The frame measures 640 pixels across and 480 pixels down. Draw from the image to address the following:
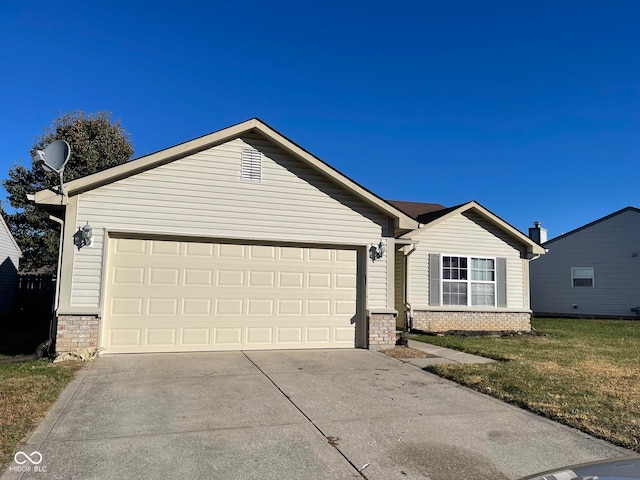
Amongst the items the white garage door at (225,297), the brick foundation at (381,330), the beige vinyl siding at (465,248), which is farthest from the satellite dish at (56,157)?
the beige vinyl siding at (465,248)

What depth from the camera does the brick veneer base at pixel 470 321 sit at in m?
14.8

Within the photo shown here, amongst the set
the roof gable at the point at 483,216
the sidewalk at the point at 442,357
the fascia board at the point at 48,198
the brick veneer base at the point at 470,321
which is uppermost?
the roof gable at the point at 483,216

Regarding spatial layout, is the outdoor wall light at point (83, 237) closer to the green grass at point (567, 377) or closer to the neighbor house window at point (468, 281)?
the green grass at point (567, 377)

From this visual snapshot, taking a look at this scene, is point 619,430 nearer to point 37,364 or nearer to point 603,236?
Answer: point 37,364

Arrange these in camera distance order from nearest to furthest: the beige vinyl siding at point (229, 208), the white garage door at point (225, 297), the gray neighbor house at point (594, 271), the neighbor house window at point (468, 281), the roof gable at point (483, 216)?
1. the beige vinyl siding at point (229, 208)
2. the white garage door at point (225, 297)
3. the roof gable at point (483, 216)
4. the neighbor house window at point (468, 281)
5. the gray neighbor house at point (594, 271)

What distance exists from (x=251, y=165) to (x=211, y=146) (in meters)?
0.93

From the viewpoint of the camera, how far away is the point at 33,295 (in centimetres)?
1941

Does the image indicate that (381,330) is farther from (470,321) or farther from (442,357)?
(470,321)

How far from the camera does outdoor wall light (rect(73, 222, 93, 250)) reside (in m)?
8.67

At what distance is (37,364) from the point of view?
7926 mm

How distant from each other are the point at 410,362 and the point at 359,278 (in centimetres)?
237

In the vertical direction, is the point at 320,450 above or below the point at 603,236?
below

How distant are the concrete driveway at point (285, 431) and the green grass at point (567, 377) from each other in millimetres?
337

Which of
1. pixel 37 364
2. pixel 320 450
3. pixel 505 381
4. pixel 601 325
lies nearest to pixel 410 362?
pixel 505 381
